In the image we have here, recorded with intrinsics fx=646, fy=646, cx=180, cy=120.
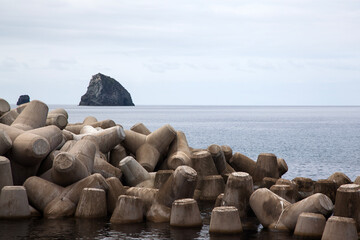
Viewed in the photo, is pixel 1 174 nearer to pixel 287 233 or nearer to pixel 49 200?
pixel 49 200

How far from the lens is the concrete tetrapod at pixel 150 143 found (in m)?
22.8

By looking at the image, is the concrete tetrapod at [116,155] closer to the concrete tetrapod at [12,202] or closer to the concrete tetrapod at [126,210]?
the concrete tetrapod at [12,202]

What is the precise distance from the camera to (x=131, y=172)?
2009 centimetres

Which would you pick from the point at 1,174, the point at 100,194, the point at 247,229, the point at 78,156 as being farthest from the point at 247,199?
the point at 1,174

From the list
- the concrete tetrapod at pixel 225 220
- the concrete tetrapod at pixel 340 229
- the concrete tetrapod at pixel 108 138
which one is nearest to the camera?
the concrete tetrapod at pixel 340 229

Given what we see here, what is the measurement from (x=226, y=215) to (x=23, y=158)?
6809 millimetres

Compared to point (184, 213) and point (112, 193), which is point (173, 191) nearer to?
point (184, 213)

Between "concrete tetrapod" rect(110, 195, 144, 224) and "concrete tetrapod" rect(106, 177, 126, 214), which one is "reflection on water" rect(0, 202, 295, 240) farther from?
"concrete tetrapod" rect(106, 177, 126, 214)

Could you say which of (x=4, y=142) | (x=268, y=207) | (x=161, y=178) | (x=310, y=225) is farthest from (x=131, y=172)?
(x=310, y=225)

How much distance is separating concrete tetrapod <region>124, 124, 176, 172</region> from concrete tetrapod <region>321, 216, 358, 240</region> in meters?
10.1

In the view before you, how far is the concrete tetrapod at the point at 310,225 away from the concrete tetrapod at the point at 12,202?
6.85m

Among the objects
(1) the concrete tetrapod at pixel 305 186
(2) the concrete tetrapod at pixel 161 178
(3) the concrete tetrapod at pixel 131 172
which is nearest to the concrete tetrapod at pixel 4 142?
(3) the concrete tetrapod at pixel 131 172

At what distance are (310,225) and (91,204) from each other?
5636mm

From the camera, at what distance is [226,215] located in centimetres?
1454
